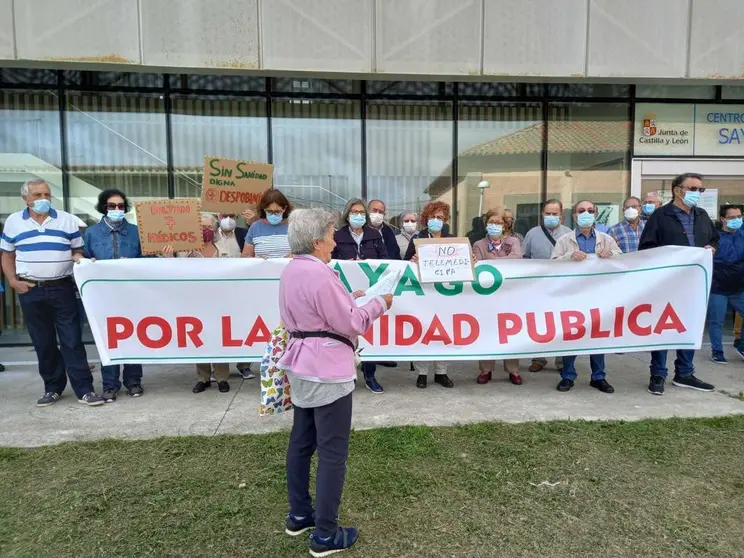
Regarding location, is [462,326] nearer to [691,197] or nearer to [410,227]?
[410,227]

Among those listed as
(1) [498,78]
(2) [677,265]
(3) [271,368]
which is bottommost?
(3) [271,368]

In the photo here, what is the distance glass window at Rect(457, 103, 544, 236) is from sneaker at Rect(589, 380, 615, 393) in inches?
155

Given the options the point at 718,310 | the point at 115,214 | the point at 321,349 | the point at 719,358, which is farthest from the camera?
the point at 719,358

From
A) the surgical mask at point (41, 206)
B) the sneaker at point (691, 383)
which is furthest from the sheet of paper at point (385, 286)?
the sneaker at point (691, 383)

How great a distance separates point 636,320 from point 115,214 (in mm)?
5356

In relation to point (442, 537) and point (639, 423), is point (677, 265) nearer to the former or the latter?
point (639, 423)

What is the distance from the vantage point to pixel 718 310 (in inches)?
259

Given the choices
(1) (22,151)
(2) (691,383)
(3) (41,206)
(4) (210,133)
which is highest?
(4) (210,133)

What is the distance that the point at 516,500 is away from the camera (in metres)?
3.26

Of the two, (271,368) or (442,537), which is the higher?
(271,368)

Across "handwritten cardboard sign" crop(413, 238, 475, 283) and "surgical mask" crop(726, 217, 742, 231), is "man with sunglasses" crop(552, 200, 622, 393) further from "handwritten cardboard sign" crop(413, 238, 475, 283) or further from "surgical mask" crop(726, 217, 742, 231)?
"surgical mask" crop(726, 217, 742, 231)

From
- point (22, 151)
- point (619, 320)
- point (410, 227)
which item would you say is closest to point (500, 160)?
point (410, 227)

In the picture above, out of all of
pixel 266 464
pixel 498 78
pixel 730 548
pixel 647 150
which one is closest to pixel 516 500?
pixel 730 548

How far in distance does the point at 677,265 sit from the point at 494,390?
2249 mm
